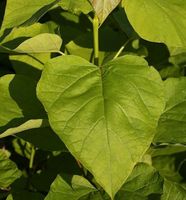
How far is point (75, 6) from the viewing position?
171 centimetres

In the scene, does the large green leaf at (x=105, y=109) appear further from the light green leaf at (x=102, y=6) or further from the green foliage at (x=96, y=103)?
the light green leaf at (x=102, y=6)

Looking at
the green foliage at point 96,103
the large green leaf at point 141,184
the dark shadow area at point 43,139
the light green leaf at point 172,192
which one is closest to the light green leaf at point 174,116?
the green foliage at point 96,103

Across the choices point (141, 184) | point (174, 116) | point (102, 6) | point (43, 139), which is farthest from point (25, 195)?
point (102, 6)

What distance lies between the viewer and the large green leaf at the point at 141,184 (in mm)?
1806

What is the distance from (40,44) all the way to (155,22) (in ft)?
1.28

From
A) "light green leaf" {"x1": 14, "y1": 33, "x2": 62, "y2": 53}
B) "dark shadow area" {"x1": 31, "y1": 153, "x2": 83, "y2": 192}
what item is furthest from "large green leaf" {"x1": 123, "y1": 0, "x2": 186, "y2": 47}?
"dark shadow area" {"x1": 31, "y1": 153, "x2": 83, "y2": 192}

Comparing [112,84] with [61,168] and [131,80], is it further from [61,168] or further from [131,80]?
[61,168]

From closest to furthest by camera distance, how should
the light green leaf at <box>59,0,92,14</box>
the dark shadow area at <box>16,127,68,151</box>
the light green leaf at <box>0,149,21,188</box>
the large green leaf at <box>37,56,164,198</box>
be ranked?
the large green leaf at <box>37,56,164,198</box> < the light green leaf at <box>59,0,92,14</box> < the dark shadow area at <box>16,127,68,151</box> < the light green leaf at <box>0,149,21,188</box>

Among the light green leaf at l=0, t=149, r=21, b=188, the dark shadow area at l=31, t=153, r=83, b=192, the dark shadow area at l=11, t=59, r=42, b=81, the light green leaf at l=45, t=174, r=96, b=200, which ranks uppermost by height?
the dark shadow area at l=11, t=59, r=42, b=81

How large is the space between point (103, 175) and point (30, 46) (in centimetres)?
50

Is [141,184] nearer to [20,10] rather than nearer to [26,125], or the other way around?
[26,125]

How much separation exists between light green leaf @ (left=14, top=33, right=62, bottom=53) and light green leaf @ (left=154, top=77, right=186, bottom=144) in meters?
0.52

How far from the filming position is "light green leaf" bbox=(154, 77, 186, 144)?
1826 mm

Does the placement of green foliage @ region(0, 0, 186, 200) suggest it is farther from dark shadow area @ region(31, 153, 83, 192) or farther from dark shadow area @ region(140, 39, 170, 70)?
dark shadow area @ region(140, 39, 170, 70)
